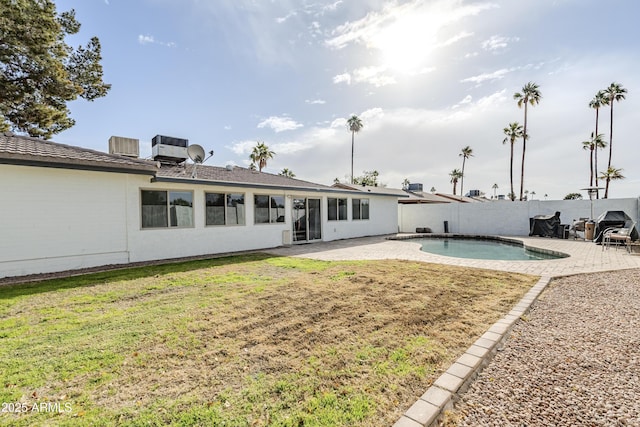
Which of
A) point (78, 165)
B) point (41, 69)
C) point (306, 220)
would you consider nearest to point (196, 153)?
point (78, 165)

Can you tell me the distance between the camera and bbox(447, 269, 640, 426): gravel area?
2031 mm

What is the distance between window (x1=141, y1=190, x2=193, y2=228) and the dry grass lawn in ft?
10.5

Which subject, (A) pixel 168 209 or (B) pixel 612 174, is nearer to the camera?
(A) pixel 168 209

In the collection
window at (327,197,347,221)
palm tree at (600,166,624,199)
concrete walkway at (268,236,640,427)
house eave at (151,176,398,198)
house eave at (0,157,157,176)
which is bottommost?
concrete walkway at (268,236,640,427)

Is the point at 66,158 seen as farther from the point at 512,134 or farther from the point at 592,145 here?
the point at 592,145

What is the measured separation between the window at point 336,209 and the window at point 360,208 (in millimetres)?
649

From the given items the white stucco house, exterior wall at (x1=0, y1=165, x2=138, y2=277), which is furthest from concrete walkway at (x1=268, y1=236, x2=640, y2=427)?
exterior wall at (x1=0, y1=165, x2=138, y2=277)

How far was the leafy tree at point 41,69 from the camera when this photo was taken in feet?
29.7

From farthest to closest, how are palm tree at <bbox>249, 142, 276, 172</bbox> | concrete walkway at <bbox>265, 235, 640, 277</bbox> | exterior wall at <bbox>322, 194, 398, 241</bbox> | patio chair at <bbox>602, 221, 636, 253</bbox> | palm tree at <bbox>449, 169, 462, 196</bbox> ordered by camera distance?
1. palm tree at <bbox>449, 169, 462, 196</bbox>
2. palm tree at <bbox>249, 142, 276, 172</bbox>
3. exterior wall at <bbox>322, 194, 398, 241</bbox>
4. patio chair at <bbox>602, 221, 636, 253</bbox>
5. concrete walkway at <bbox>265, 235, 640, 277</bbox>

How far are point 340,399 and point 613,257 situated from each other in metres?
10.7

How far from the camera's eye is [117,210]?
Result: 27.1ft

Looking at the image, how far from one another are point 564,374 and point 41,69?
612 inches

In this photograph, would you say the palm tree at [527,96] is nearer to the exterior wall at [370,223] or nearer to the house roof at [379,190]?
the house roof at [379,190]

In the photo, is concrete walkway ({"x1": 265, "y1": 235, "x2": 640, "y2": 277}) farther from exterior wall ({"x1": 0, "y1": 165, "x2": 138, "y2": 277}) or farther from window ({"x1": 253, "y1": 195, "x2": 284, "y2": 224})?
exterior wall ({"x1": 0, "y1": 165, "x2": 138, "y2": 277})
